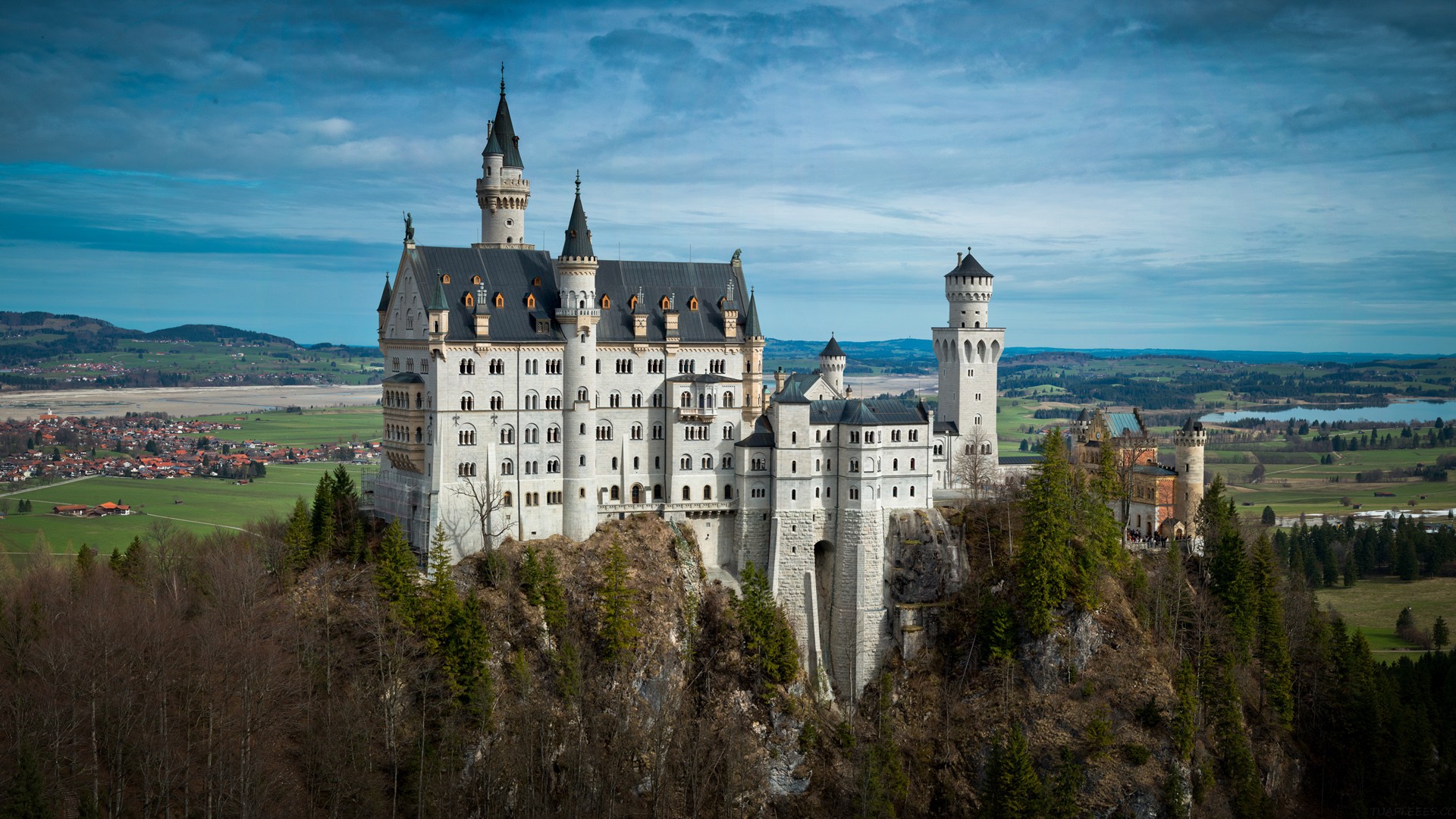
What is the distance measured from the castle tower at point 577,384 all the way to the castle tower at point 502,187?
734 centimetres

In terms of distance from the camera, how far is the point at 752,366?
9350 centimetres

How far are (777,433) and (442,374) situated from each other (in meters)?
23.1

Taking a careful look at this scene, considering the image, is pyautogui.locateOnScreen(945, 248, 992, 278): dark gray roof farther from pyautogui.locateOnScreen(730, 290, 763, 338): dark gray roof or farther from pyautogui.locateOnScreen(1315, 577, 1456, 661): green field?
pyautogui.locateOnScreen(1315, 577, 1456, 661): green field

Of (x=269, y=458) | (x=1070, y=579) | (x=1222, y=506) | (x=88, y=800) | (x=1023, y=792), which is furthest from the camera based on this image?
(x=269, y=458)

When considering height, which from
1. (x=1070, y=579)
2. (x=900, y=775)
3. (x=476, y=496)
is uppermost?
(x=476, y=496)

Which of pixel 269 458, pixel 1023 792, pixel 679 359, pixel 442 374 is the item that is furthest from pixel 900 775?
pixel 269 458

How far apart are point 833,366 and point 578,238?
21067 millimetres

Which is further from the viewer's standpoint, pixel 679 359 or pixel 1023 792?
pixel 679 359

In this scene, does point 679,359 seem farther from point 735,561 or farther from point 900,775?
point 900,775

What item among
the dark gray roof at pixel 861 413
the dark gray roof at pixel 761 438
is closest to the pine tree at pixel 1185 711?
the dark gray roof at pixel 861 413

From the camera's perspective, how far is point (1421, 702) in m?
97.2

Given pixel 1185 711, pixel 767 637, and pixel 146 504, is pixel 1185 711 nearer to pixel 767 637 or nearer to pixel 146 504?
pixel 767 637

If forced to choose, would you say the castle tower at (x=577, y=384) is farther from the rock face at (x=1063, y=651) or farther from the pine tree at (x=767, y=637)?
the rock face at (x=1063, y=651)

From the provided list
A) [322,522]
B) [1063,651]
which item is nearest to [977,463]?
[1063,651]
